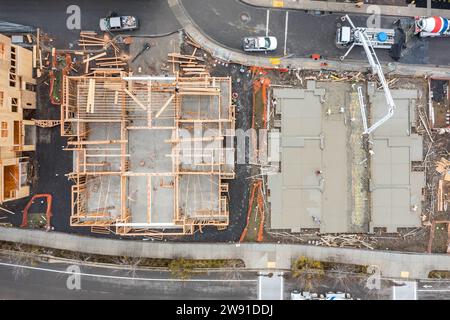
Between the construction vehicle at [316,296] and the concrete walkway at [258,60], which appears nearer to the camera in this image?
the construction vehicle at [316,296]

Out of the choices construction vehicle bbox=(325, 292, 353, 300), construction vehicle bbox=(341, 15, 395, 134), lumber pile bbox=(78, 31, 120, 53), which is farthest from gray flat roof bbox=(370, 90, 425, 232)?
lumber pile bbox=(78, 31, 120, 53)

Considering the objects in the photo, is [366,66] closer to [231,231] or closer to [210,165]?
[210,165]

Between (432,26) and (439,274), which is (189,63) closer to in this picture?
(432,26)

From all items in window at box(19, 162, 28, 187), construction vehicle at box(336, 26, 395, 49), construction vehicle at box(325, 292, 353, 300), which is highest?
construction vehicle at box(336, 26, 395, 49)

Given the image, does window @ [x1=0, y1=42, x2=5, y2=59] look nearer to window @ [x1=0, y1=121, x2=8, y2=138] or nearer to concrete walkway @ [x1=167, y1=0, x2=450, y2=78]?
window @ [x1=0, y1=121, x2=8, y2=138]

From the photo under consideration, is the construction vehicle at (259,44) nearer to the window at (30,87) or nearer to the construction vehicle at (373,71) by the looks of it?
Result: the construction vehicle at (373,71)

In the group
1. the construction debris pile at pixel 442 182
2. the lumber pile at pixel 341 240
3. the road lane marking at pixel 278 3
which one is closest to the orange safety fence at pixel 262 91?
the road lane marking at pixel 278 3

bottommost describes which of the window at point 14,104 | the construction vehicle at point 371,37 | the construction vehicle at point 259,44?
the window at point 14,104

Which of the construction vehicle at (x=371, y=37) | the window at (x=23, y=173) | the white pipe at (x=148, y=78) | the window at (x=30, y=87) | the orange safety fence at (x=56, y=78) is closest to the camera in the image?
the white pipe at (x=148, y=78)
